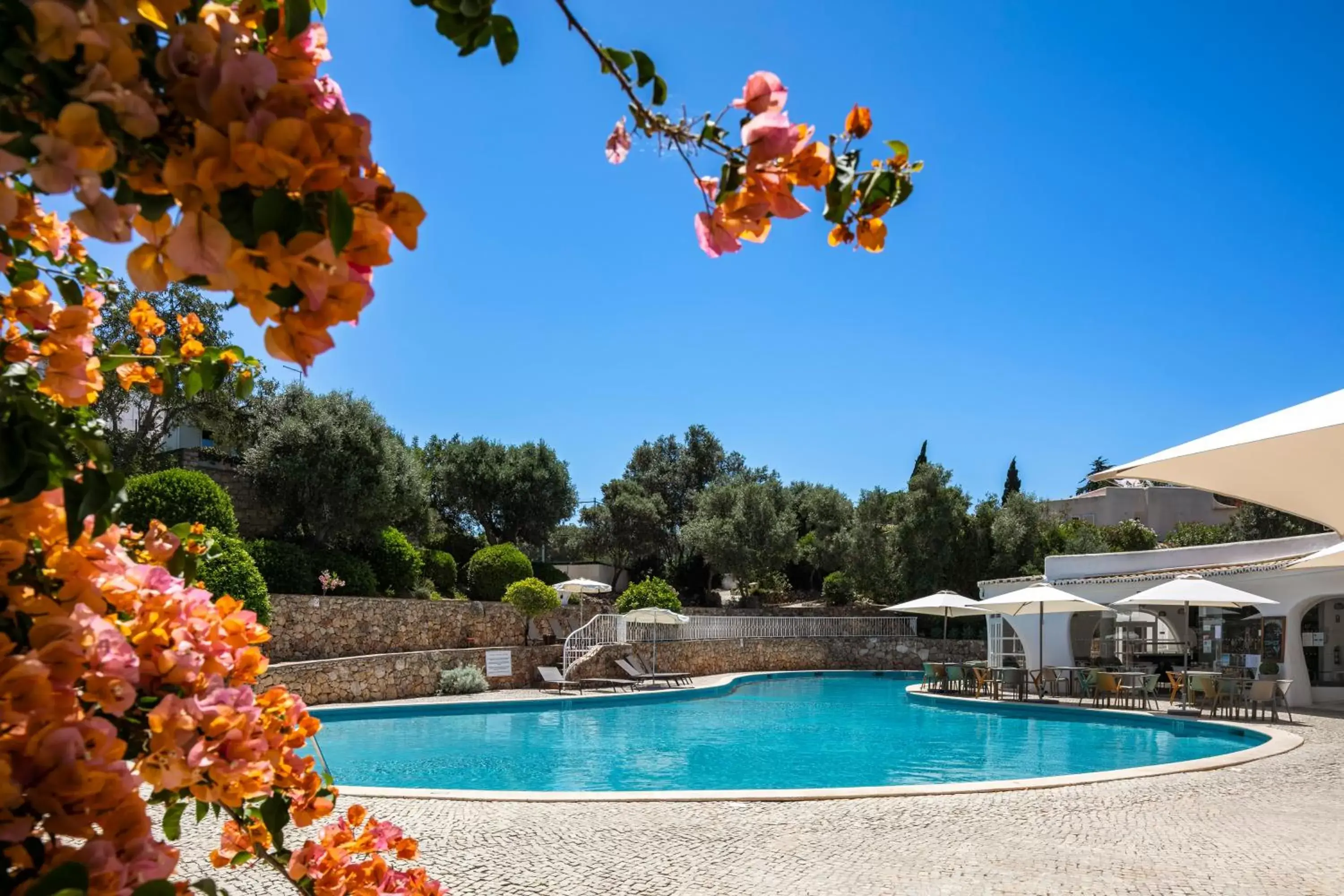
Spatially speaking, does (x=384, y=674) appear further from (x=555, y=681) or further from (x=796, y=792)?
(x=796, y=792)

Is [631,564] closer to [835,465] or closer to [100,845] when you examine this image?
[835,465]

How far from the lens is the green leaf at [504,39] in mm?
1018

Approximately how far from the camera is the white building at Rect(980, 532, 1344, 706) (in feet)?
55.6

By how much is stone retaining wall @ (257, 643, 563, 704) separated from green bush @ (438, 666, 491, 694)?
0.16 meters

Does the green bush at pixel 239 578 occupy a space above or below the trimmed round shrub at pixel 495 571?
below

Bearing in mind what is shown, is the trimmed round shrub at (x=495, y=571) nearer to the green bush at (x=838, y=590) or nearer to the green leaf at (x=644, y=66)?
the green bush at (x=838, y=590)

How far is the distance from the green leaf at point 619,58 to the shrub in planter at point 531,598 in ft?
67.5

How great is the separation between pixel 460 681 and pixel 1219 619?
18151 millimetres

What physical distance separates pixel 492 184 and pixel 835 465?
36.6 meters

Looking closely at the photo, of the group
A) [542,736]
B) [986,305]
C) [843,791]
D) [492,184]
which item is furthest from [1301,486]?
[542,736]

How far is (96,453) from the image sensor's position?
1.17m

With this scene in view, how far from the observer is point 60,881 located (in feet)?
2.78

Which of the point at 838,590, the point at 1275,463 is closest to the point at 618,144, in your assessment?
the point at 1275,463

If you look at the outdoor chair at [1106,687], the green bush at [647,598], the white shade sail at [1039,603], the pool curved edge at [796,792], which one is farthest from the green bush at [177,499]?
the outdoor chair at [1106,687]
